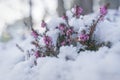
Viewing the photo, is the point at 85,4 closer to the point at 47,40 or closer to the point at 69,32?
the point at 69,32

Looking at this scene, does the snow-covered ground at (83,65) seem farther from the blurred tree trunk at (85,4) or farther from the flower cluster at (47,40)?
the blurred tree trunk at (85,4)

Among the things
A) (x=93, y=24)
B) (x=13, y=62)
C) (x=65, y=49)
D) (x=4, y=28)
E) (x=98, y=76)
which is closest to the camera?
(x=98, y=76)

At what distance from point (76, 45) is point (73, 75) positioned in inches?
33.6

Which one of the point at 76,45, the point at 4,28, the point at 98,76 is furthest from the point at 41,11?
the point at 98,76

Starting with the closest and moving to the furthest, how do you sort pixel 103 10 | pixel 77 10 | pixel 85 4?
pixel 103 10 → pixel 77 10 → pixel 85 4

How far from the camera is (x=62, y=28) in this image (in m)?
4.82

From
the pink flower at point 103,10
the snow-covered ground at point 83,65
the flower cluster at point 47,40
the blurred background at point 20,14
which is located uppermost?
the blurred background at point 20,14

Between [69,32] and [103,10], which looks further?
[69,32]

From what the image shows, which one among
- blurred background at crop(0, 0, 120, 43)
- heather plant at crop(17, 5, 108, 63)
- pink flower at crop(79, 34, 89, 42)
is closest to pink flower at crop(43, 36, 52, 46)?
heather plant at crop(17, 5, 108, 63)

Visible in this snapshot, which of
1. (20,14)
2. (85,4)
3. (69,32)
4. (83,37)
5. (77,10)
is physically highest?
(20,14)

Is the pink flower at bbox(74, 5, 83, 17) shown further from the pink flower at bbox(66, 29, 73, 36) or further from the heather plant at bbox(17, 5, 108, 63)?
the pink flower at bbox(66, 29, 73, 36)

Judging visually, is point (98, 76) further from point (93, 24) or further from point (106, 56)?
point (93, 24)

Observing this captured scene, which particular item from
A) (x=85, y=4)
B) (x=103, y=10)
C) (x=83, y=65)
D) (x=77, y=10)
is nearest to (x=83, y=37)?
(x=103, y=10)

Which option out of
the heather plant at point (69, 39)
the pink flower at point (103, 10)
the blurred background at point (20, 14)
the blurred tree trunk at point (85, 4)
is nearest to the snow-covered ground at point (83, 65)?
the heather plant at point (69, 39)
